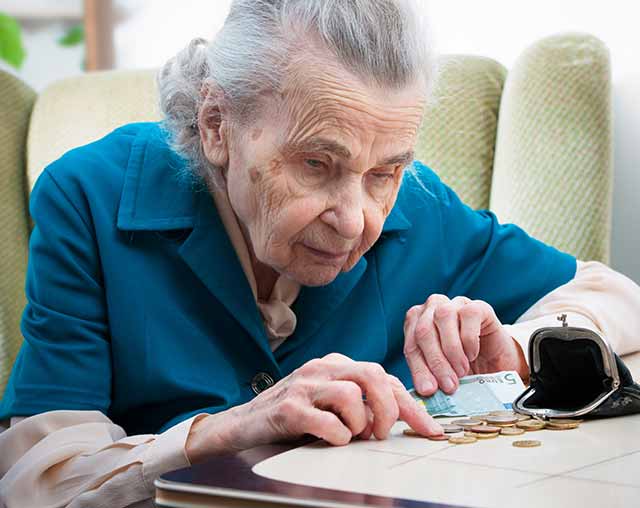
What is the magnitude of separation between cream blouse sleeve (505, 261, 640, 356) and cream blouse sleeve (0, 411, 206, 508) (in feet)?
1.94

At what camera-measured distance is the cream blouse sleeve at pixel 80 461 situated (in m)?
1.17

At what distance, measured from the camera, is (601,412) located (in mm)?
1110

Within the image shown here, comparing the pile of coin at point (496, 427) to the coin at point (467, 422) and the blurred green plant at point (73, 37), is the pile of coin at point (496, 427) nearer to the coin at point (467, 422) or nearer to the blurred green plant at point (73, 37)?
the coin at point (467, 422)

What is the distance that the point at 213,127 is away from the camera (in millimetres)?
1538

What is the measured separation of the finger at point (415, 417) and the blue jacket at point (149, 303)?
0.48 meters

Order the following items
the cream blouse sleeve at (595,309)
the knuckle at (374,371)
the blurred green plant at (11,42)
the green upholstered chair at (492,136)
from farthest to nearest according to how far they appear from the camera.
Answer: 1. the blurred green plant at (11,42)
2. the green upholstered chair at (492,136)
3. the cream blouse sleeve at (595,309)
4. the knuckle at (374,371)

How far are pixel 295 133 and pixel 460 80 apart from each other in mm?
1104

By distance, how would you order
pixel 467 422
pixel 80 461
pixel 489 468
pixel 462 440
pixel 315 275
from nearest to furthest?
pixel 489 468, pixel 462 440, pixel 467 422, pixel 80 461, pixel 315 275

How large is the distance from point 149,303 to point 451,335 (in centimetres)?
Answer: 47

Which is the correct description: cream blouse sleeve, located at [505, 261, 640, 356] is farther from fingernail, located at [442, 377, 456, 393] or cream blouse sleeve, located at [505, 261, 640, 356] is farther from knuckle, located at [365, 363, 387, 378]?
knuckle, located at [365, 363, 387, 378]

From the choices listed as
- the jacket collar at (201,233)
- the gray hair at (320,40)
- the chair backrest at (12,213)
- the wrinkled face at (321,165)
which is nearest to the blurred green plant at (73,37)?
the chair backrest at (12,213)

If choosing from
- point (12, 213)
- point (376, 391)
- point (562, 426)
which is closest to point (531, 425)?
point (562, 426)

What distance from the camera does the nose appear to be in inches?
54.2

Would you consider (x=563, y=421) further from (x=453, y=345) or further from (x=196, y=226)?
(x=196, y=226)
